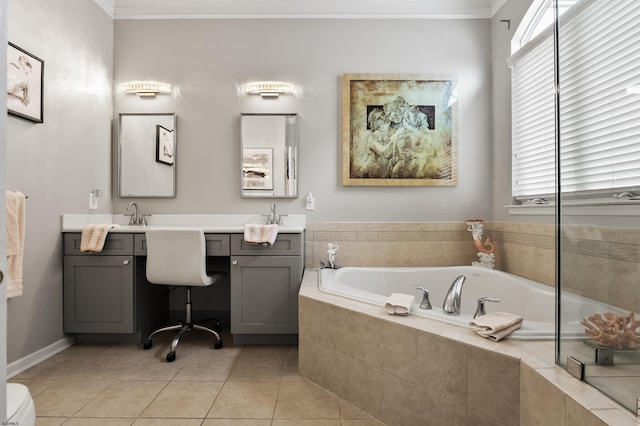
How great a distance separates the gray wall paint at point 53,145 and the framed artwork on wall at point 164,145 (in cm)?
42

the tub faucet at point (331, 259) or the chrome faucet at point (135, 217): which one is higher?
the chrome faucet at point (135, 217)

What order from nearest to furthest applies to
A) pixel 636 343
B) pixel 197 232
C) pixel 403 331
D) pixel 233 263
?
pixel 636 343
pixel 403 331
pixel 197 232
pixel 233 263

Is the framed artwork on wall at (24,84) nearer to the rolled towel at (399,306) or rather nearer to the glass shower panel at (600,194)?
the rolled towel at (399,306)

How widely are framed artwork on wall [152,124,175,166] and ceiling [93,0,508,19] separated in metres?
0.97

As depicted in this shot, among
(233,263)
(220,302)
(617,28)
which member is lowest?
(220,302)

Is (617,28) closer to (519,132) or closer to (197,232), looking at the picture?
(519,132)

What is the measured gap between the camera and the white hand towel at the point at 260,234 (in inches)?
101

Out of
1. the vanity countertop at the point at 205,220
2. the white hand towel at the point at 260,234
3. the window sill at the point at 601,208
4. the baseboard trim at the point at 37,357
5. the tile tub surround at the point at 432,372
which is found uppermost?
the window sill at the point at 601,208

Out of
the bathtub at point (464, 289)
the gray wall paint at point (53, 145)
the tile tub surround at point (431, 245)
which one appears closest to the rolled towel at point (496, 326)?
the bathtub at point (464, 289)

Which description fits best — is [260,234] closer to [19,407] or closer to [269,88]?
[269,88]

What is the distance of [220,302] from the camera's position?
3205 millimetres

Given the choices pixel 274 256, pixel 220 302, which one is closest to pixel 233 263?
pixel 274 256

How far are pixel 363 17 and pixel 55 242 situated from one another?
2912mm

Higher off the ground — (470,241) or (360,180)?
(360,180)
